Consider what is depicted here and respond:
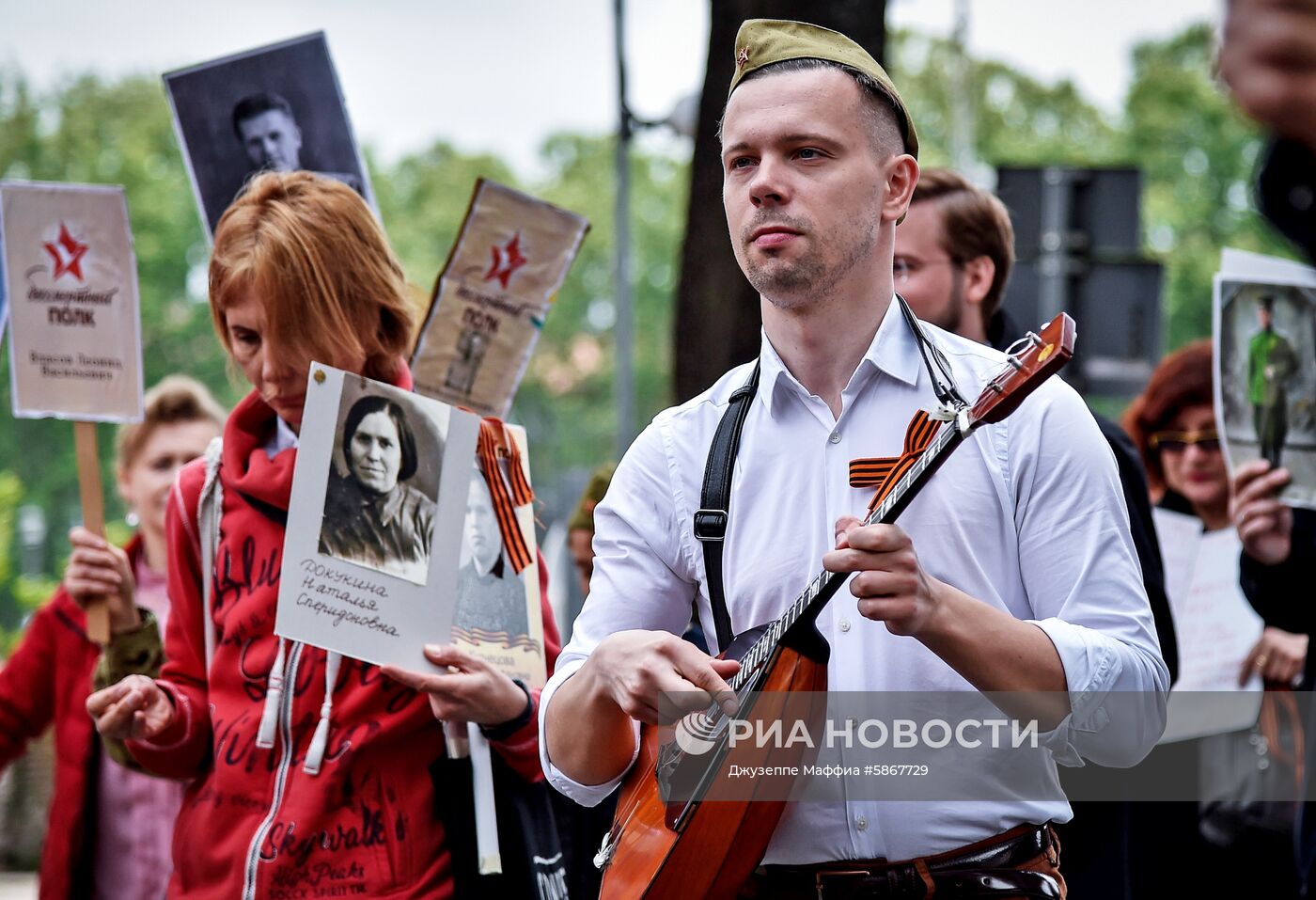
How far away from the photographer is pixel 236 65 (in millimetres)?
3674

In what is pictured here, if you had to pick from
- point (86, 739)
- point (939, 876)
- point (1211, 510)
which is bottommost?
point (86, 739)

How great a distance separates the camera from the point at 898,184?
92.3 inches

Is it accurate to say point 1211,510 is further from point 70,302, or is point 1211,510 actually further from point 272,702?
point 70,302

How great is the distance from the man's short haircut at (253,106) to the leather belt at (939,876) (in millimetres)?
2419

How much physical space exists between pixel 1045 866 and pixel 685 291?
11.1ft

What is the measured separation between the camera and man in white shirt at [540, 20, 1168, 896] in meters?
1.99

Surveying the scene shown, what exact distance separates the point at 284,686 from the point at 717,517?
1.03m

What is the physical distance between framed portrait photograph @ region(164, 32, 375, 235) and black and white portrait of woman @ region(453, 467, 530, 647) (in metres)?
1.10

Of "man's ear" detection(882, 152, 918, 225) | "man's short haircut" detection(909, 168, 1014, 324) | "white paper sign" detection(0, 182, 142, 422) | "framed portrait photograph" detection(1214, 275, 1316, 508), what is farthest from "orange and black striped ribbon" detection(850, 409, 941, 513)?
"white paper sign" detection(0, 182, 142, 422)

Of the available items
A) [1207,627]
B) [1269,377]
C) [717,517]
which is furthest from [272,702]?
[1207,627]

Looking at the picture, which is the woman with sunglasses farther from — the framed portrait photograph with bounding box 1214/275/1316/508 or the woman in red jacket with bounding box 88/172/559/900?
the woman in red jacket with bounding box 88/172/559/900

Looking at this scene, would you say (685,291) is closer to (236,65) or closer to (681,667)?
(236,65)

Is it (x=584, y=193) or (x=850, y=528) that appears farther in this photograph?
(x=584, y=193)

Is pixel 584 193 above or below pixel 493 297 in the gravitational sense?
below
